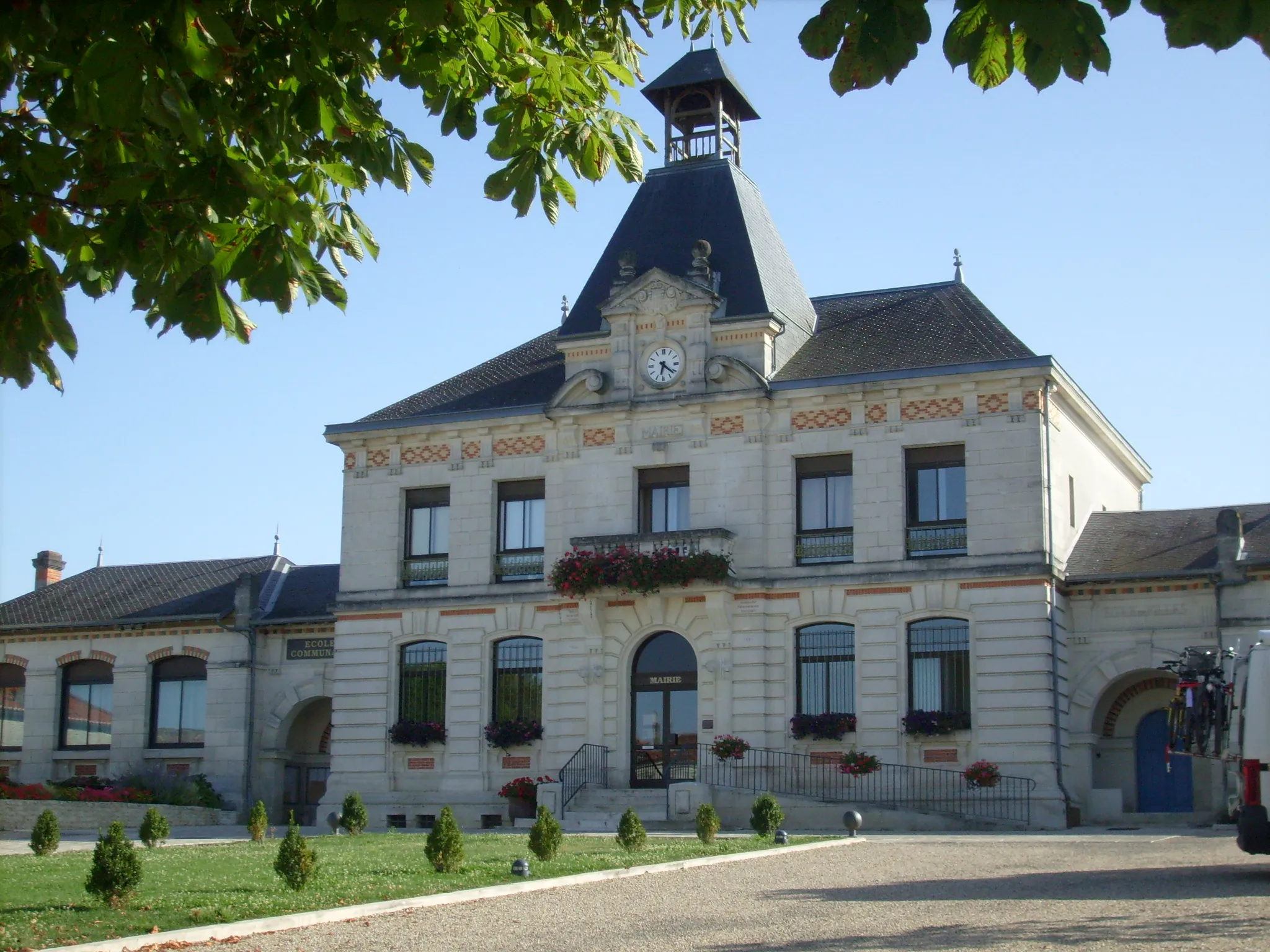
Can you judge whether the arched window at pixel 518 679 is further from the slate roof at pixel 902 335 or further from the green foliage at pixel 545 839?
the green foliage at pixel 545 839

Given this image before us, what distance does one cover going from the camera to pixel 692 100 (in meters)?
37.2

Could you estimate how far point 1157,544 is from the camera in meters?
31.6

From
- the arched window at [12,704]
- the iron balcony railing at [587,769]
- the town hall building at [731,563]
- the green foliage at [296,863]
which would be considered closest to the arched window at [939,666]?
the town hall building at [731,563]

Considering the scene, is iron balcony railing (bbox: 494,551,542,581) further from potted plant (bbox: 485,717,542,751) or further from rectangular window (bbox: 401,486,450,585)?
potted plant (bbox: 485,717,542,751)

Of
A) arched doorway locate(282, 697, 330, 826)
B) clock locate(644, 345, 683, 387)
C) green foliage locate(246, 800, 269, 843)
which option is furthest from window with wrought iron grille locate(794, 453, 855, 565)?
arched doorway locate(282, 697, 330, 826)

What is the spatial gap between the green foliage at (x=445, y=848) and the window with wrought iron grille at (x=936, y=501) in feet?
53.0

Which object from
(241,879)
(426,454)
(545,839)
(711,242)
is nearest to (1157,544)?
(711,242)

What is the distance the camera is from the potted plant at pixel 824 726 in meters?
30.2

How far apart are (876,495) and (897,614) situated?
93.5 inches

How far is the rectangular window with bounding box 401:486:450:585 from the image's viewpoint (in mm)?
34562

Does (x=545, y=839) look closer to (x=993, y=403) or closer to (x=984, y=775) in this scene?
(x=984, y=775)

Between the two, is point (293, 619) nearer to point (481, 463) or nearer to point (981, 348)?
point (481, 463)

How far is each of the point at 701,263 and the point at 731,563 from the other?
6389 mm

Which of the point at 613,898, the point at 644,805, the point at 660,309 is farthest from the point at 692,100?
the point at 613,898
